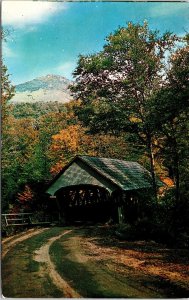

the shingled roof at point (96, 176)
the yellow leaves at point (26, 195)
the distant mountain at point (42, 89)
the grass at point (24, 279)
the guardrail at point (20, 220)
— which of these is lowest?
the grass at point (24, 279)

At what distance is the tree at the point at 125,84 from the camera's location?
585 inches

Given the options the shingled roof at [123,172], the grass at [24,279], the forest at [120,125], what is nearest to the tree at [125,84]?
the forest at [120,125]

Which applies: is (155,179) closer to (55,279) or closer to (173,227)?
(173,227)

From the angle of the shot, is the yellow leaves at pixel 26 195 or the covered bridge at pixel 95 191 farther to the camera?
the covered bridge at pixel 95 191

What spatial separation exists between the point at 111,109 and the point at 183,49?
4.57 metres

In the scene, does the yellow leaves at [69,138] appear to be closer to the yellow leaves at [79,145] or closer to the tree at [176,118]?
the yellow leaves at [79,145]

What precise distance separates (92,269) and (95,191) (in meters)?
7.72

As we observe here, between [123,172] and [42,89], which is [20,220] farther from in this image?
[42,89]

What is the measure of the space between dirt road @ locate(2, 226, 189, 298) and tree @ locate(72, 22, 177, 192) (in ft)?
18.3

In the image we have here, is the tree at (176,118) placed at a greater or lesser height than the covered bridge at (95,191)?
greater

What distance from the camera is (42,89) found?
1117cm

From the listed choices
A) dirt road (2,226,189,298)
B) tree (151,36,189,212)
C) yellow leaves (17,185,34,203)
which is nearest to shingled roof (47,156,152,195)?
yellow leaves (17,185,34,203)

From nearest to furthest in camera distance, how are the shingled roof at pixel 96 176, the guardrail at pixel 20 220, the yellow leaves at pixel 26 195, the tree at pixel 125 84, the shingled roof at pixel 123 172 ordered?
1. the guardrail at pixel 20 220
2. the yellow leaves at pixel 26 195
3. the tree at pixel 125 84
4. the shingled roof at pixel 96 176
5. the shingled roof at pixel 123 172

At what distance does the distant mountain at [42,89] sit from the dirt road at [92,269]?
490 centimetres
